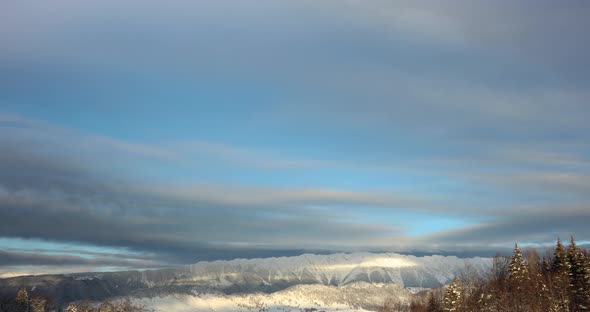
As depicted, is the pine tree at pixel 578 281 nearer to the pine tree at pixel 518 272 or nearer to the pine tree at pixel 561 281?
the pine tree at pixel 561 281

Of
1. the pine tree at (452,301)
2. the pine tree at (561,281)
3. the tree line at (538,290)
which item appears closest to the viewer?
the pine tree at (561,281)

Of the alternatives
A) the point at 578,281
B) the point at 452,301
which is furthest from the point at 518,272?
the point at 452,301

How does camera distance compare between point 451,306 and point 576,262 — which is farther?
point 451,306

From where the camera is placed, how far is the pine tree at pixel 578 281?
88.8 m

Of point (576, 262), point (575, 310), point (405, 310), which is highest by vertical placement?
point (576, 262)

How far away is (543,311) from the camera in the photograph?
273 ft

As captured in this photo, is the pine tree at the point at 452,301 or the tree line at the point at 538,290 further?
the pine tree at the point at 452,301

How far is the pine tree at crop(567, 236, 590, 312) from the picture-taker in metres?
88.8

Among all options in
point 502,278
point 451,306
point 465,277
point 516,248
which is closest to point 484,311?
point 451,306

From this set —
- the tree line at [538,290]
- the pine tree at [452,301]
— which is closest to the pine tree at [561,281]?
the tree line at [538,290]

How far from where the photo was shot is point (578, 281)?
93375mm

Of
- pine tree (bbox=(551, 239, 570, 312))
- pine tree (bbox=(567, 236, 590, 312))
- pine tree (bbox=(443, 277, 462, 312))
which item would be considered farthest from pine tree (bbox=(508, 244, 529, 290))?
pine tree (bbox=(443, 277, 462, 312))

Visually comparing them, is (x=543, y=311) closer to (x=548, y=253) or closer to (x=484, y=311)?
(x=484, y=311)

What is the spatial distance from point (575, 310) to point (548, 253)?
60.4 metres
